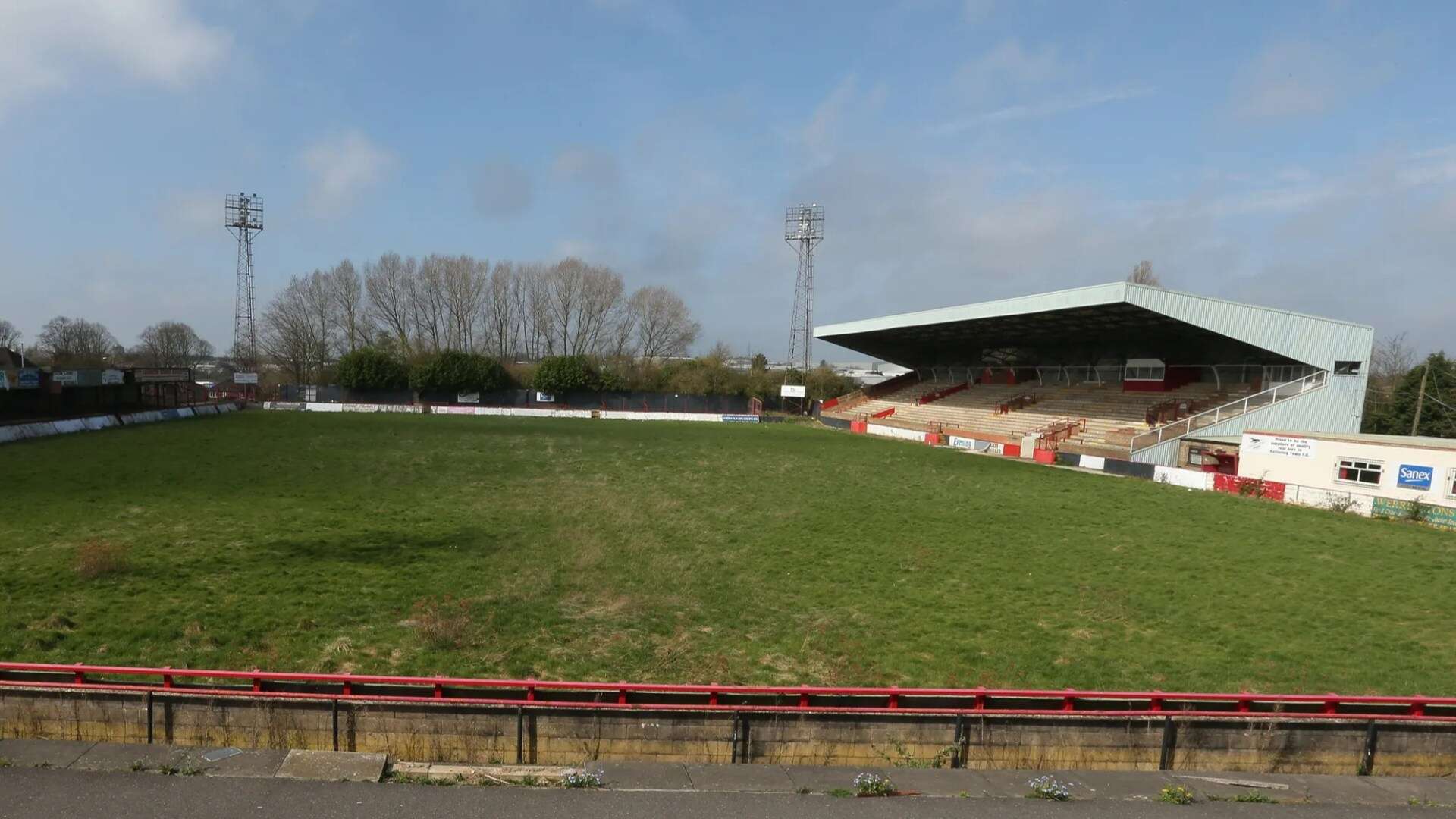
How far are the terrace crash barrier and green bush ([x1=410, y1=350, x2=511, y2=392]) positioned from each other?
6029cm

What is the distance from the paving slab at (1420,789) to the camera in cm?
650

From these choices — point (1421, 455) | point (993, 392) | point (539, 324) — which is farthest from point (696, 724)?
point (539, 324)

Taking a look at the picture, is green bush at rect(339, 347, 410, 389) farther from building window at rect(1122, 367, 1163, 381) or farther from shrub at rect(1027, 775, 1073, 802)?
shrub at rect(1027, 775, 1073, 802)

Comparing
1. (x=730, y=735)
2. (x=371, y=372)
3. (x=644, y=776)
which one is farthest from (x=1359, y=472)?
(x=371, y=372)

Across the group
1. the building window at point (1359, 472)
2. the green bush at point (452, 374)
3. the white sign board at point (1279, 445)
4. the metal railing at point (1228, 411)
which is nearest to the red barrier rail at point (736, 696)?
the building window at point (1359, 472)

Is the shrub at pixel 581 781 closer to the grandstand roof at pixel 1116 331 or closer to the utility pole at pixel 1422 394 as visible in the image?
the grandstand roof at pixel 1116 331

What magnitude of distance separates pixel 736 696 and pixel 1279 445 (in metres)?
27.2

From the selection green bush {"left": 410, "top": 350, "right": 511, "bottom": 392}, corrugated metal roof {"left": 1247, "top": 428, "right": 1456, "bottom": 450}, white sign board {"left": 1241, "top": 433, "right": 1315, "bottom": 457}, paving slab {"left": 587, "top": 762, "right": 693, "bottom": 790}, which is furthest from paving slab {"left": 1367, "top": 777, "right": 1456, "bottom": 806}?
green bush {"left": 410, "top": 350, "right": 511, "bottom": 392}

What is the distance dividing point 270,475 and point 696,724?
21.6 metres

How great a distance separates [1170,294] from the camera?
30719mm

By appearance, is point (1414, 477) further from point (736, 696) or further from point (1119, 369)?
point (736, 696)

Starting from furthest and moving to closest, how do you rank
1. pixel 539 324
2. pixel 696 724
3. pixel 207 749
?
pixel 539 324 → pixel 696 724 → pixel 207 749

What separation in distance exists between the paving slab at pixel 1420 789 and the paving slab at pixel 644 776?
6.85m

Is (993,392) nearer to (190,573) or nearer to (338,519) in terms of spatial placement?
(338,519)
